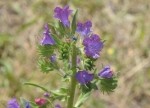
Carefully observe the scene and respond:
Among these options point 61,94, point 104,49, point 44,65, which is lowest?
point 61,94

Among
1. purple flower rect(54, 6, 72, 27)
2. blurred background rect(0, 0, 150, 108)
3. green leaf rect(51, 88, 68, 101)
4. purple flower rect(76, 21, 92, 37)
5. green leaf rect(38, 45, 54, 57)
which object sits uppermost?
blurred background rect(0, 0, 150, 108)

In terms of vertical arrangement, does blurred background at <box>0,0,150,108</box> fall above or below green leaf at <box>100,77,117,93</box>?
above

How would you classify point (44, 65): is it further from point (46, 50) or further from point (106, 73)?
point (106, 73)

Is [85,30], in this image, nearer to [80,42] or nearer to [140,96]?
[80,42]

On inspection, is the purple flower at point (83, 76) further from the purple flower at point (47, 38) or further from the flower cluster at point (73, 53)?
the purple flower at point (47, 38)

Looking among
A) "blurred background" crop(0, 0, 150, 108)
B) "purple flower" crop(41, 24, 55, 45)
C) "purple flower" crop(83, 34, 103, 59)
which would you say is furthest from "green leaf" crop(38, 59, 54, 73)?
"blurred background" crop(0, 0, 150, 108)

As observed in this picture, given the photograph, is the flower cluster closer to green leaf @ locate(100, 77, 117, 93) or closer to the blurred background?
green leaf @ locate(100, 77, 117, 93)

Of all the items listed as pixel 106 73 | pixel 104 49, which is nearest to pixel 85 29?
pixel 106 73
